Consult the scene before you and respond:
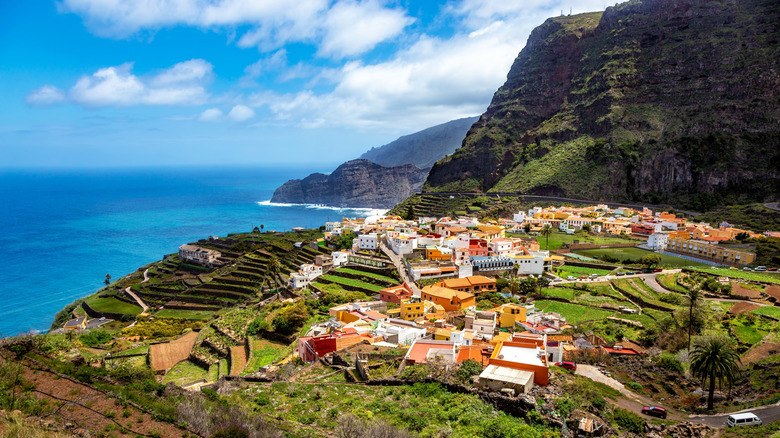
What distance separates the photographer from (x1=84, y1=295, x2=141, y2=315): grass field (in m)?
40.8

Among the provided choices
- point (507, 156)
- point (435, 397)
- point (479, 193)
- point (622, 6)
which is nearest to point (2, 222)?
point (479, 193)

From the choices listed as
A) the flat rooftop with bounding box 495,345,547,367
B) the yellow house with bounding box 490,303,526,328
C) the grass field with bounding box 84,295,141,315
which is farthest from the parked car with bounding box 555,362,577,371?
the grass field with bounding box 84,295,141,315

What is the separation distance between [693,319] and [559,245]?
2368cm

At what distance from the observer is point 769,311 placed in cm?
2477

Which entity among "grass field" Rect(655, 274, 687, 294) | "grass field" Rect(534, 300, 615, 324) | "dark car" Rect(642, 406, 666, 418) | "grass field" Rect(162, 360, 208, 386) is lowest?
"grass field" Rect(162, 360, 208, 386)

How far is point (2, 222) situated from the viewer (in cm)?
10219

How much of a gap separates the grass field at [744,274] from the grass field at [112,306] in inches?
1855

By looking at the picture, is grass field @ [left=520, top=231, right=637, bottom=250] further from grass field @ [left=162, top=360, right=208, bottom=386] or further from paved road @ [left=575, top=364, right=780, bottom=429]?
grass field @ [left=162, top=360, right=208, bottom=386]

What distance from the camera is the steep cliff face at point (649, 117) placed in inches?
2864

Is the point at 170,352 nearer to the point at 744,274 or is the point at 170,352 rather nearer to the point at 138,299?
the point at 138,299

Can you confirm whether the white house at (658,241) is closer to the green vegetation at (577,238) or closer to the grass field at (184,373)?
the green vegetation at (577,238)

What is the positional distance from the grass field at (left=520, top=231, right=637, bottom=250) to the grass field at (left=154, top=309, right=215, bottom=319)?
32141mm

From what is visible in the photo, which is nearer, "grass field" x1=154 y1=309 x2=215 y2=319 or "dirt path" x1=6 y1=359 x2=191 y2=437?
"dirt path" x1=6 y1=359 x2=191 y2=437

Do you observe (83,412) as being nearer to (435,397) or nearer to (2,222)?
(435,397)
